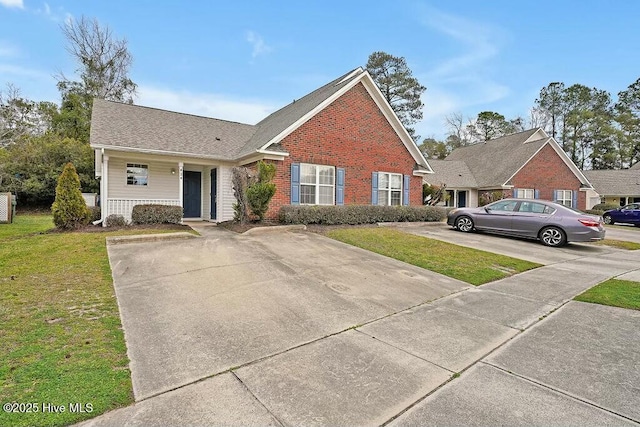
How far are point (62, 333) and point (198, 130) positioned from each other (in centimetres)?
1338

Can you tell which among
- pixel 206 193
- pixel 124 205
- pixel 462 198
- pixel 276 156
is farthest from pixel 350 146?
pixel 462 198

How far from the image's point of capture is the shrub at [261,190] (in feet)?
35.4

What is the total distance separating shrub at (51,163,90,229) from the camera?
31.4 ft

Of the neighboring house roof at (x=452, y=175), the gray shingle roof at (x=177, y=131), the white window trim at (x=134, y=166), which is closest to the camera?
the gray shingle roof at (x=177, y=131)

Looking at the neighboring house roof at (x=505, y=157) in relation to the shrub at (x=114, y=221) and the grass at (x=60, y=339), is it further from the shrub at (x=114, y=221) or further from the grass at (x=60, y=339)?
the grass at (x=60, y=339)

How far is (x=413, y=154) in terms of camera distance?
16.4 metres

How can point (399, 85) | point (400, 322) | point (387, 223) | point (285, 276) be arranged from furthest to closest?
point (399, 85) → point (387, 223) → point (285, 276) → point (400, 322)

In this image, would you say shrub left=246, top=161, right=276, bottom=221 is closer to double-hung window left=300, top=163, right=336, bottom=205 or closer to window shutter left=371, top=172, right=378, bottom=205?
double-hung window left=300, top=163, right=336, bottom=205

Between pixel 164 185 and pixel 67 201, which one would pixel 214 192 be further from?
pixel 67 201

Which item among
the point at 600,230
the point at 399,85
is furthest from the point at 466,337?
the point at 399,85

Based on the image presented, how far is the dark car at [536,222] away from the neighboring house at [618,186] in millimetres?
28771

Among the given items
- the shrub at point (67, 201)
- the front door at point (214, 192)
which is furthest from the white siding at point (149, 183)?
the shrub at point (67, 201)

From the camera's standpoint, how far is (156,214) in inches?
443

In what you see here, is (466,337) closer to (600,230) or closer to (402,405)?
(402,405)
